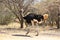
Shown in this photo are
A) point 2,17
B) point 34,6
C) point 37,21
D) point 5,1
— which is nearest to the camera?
point 37,21

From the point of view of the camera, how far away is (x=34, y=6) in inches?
1165

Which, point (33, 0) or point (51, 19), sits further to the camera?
point (51, 19)

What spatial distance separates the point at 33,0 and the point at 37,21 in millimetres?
11693

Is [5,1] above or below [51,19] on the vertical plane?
above

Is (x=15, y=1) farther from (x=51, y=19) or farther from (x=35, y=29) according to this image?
(x=35, y=29)

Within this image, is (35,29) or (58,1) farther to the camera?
(58,1)

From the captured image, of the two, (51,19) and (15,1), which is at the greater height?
(15,1)

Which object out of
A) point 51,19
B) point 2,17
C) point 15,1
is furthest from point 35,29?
point 2,17

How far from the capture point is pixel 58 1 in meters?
27.7

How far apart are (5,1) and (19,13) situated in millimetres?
2336

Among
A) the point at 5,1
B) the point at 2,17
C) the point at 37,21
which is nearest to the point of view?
the point at 37,21

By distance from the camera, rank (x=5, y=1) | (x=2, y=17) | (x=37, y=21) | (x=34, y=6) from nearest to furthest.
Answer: (x=37, y=21) → (x=5, y=1) → (x=34, y=6) → (x=2, y=17)

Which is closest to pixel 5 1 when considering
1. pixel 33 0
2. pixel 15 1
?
pixel 15 1

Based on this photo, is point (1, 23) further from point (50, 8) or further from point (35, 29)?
point (35, 29)
